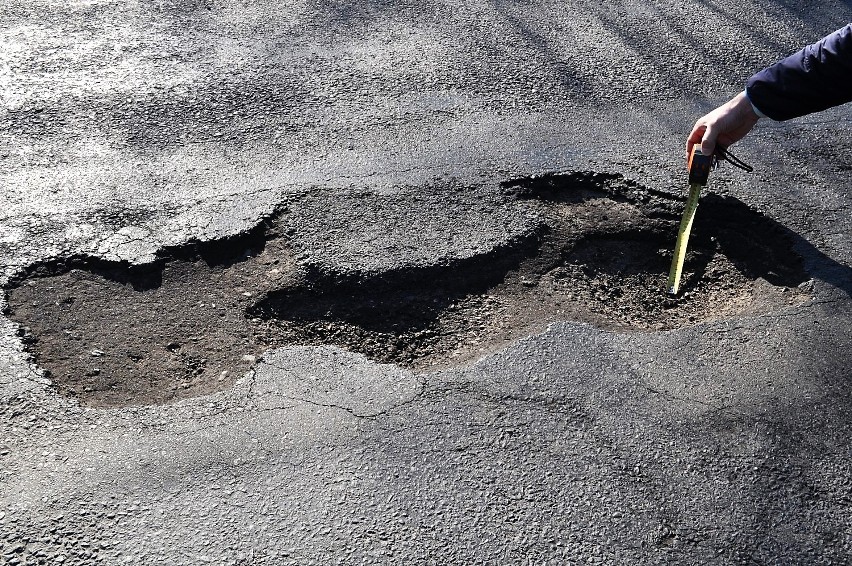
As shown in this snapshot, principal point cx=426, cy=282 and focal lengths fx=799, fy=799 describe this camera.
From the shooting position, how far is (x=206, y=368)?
3.18m

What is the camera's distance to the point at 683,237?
3.84 meters

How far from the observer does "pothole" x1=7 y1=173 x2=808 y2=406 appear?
10.5ft

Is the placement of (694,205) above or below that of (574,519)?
above

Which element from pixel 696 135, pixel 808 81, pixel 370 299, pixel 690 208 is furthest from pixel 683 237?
pixel 370 299

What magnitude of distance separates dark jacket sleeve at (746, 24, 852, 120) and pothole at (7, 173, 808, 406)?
0.76 m

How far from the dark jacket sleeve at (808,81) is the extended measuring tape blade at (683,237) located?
0.58 metres

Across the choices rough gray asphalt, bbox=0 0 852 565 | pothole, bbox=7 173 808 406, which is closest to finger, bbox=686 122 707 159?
pothole, bbox=7 173 808 406

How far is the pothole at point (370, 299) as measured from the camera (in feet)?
10.5

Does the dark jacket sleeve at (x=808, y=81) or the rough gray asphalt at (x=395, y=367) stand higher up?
the dark jacket sleeve at (x=808, y=81)

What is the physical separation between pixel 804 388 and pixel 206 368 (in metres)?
2.37

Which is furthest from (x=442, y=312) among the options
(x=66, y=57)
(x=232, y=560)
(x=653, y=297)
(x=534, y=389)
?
(x=66, y=57)

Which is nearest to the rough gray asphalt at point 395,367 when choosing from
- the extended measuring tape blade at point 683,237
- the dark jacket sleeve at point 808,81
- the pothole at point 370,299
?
the pothole at point 370,299

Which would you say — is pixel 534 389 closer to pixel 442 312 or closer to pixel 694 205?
pixel 442 312

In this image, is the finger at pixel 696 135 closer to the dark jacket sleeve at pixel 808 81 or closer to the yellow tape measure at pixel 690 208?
the yellow tape measure at pixel 690 208
